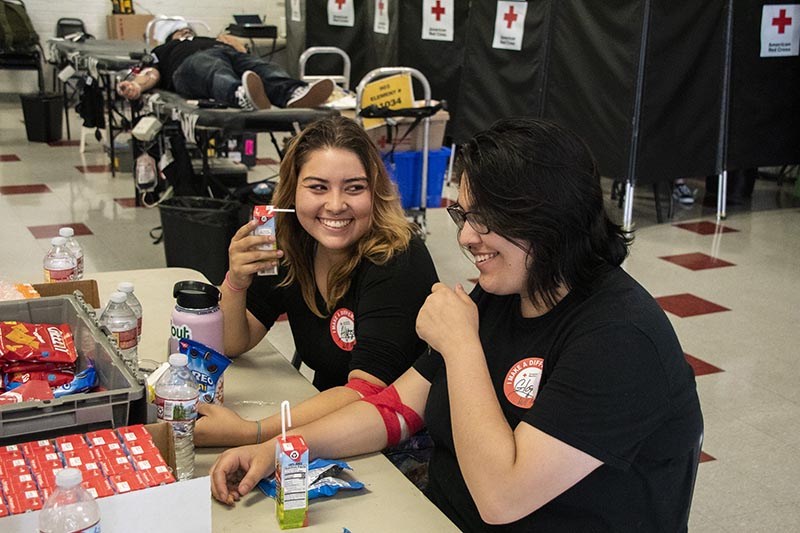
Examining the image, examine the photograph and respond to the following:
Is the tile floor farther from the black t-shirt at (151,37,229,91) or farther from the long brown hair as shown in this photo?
the black t-shirt at (151,37,229,91)

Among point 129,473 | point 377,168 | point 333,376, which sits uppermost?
point 377,168

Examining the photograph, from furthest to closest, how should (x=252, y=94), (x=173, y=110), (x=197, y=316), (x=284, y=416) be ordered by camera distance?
(x=173, y=110) < (x=252, y=94) < (x=197, y=316) < (x=284, y=416)

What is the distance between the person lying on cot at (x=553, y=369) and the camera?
127 centimetres

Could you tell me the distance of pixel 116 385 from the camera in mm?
1298

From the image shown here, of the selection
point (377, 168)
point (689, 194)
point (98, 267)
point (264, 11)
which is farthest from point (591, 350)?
point (264, 11)

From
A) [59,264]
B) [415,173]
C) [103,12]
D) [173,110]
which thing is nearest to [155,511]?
[59,264]

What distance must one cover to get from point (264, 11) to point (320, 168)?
8813mm

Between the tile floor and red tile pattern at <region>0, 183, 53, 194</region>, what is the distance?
12 millimetres

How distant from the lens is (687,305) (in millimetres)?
4203

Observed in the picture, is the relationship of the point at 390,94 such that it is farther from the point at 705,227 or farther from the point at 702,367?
the point at 705,227

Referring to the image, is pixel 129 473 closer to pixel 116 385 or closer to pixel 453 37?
pixel 116 385

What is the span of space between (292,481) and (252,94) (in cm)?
338

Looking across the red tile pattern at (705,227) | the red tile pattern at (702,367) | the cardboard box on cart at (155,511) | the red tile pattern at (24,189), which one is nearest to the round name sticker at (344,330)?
the cardboard box on cart at (155,511)

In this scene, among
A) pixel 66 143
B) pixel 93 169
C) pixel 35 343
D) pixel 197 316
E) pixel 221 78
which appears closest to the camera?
pixel 35 343
